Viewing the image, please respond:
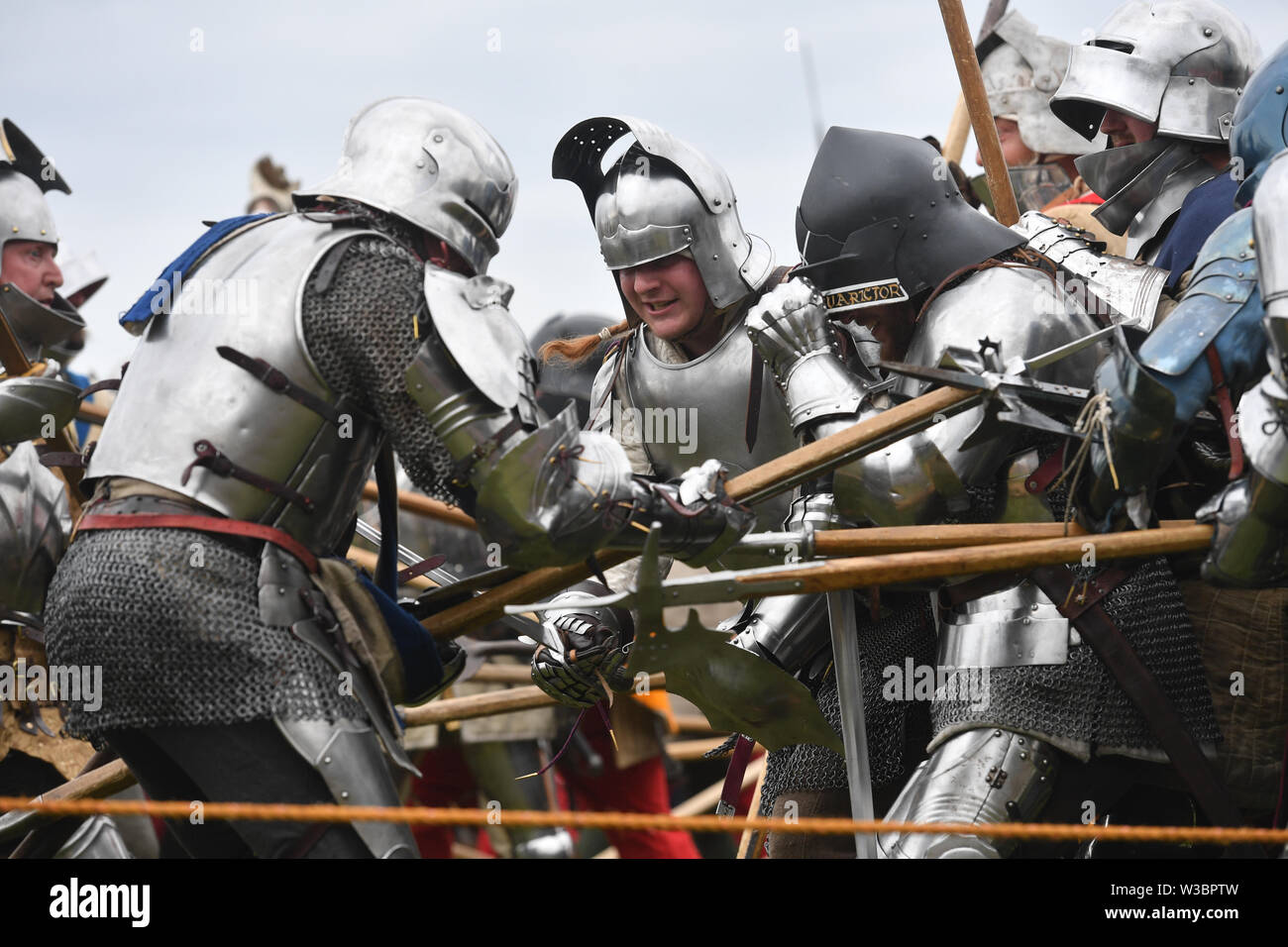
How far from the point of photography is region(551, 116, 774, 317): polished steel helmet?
5625 millimetres

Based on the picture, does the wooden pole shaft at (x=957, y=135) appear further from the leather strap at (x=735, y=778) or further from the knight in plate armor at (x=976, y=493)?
the leather strap at (x=735, y=778)

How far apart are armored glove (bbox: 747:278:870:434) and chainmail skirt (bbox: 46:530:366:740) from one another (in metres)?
1.60

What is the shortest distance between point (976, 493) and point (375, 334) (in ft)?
5.82

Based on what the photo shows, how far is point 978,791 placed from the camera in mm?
4531

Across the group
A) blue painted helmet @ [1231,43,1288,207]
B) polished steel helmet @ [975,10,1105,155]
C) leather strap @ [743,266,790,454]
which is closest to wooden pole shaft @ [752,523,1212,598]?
blue painted helmet @ [1231,43,1288,207]

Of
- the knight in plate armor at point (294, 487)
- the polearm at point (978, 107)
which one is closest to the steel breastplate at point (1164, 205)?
the polearm at point (978, 107)

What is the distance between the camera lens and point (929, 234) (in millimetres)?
5109

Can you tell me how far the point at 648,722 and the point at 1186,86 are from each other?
457cm

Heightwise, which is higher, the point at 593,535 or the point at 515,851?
the point at 593,535

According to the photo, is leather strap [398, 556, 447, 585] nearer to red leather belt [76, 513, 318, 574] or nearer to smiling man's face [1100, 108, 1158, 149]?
red leather belt [76, 513, 318, 574]

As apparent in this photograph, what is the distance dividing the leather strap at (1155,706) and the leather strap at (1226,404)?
1.63 ft

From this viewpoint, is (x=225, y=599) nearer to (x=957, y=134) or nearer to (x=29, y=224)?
(x=29, y=224)
